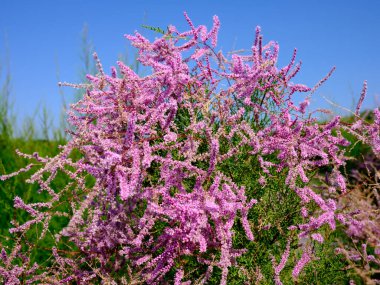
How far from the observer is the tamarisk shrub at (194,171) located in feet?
8.03

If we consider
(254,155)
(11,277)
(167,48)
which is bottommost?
(11,277)

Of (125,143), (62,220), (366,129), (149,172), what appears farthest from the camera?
(62,220)

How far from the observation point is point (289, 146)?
279cm

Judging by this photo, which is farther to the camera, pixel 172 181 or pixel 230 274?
pixel 230 274

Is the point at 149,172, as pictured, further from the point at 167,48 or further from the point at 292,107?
the point at 292,107

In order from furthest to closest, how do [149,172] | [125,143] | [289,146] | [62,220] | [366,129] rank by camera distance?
[62,220] → [366,129] → [149,172] → [289,146] → [125,143]

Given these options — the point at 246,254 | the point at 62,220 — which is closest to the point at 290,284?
the point at 246,254

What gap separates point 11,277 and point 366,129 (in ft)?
8.77

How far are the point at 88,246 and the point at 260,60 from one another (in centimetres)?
173

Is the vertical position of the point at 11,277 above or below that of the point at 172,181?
below

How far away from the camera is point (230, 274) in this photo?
2.83 metres

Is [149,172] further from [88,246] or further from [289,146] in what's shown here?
[289,146]

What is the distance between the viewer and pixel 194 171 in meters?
2.53

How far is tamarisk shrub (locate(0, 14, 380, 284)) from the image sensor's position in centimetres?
245
